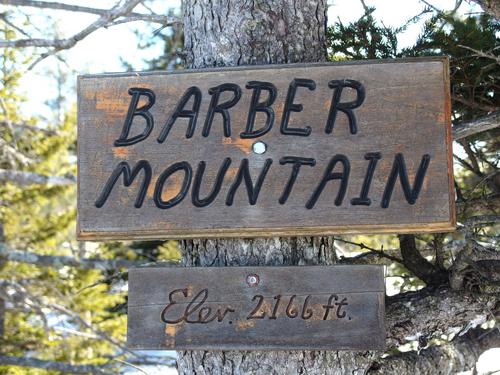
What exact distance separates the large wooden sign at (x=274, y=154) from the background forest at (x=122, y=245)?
0.46 m

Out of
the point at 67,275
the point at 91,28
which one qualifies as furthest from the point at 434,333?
the point at 67,275

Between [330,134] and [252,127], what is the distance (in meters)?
0.23

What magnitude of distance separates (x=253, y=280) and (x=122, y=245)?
750 cm

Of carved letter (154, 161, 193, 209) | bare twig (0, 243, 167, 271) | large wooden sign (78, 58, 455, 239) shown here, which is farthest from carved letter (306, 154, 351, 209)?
bare twig (0, 243, 167, 271)

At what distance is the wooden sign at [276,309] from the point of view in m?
2.08

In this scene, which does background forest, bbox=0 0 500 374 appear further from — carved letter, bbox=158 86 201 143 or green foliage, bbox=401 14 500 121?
carved letter, bbox=158 86 201 143

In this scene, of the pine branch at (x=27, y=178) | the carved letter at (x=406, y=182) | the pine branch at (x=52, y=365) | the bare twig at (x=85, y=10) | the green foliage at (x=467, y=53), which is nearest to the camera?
the carved letter at (x=406, y=182)

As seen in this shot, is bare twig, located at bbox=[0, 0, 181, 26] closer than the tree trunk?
No

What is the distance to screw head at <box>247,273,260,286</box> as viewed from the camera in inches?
82.6

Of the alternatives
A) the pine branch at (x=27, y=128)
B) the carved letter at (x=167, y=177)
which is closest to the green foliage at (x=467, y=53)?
the carved letter at (x=167, y=177)

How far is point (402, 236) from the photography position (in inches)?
111

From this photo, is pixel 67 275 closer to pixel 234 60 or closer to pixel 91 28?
pixel 91 28

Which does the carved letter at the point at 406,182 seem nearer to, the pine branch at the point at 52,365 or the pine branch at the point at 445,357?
the pine branch at the point at 445,357

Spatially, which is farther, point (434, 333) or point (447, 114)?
point (434, 333)
